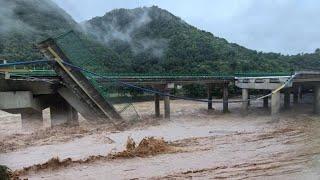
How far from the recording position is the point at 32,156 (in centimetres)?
1734

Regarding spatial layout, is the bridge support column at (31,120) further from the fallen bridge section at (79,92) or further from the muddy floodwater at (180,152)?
the fallen bridge section at (79,92)

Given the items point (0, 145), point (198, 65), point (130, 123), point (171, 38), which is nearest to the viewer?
point (0, 145)

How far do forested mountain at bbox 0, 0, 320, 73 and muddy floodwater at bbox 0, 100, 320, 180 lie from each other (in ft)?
95.6

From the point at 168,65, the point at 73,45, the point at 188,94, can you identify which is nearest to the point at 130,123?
the point at 73,45

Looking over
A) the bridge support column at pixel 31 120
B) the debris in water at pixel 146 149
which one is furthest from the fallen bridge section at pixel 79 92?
the debris in water at pixel 146 149

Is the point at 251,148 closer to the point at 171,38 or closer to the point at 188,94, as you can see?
the point at 188,94

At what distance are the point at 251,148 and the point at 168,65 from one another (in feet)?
173

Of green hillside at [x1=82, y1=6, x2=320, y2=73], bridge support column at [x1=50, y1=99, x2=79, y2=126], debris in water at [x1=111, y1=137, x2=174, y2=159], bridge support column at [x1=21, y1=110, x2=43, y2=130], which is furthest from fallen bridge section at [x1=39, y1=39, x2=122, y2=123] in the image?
green hillside at [x1=82, y1=6, x2=320, y2=73]

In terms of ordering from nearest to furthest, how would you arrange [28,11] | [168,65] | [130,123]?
[130,123], [168,65], [28,11]

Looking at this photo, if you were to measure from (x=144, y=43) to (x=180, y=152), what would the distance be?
69011 millimetres

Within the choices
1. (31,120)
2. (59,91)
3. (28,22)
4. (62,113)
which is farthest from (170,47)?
(31,120)

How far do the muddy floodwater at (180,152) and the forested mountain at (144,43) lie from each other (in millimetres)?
29139

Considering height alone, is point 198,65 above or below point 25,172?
above

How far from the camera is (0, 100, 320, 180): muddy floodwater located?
43.0ft
